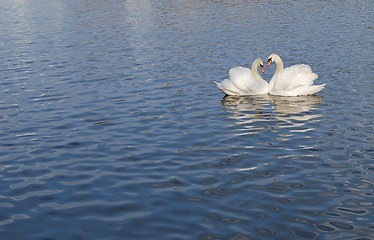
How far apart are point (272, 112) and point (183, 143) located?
13.2 ft

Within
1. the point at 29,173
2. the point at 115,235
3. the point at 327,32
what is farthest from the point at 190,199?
the point at 327,32

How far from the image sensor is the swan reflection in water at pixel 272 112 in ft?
47.3

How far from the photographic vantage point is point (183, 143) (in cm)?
1316

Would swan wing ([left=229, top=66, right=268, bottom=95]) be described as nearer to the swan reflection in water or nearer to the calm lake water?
the swan reflection in water

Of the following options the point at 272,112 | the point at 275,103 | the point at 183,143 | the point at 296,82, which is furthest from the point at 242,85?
the point at 183,143

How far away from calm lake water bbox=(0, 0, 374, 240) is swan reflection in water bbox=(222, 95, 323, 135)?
0.06m

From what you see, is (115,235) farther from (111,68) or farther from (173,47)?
(173,47)

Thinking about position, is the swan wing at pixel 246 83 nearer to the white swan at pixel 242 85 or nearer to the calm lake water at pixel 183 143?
the white swan at pixel 242 85

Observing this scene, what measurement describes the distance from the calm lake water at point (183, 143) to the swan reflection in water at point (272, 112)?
2.2 inches

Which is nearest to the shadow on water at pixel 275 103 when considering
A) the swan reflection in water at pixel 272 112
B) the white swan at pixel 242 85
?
the swan reflection in water at pixel 272 112

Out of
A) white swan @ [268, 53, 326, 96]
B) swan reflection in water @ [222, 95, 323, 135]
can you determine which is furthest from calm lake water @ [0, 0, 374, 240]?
white swan @ [268, 53, 326, 96]

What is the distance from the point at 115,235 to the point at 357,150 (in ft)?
20.2

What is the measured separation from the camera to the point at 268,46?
26734mm

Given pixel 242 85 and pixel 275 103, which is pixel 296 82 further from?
pixel 242 85
